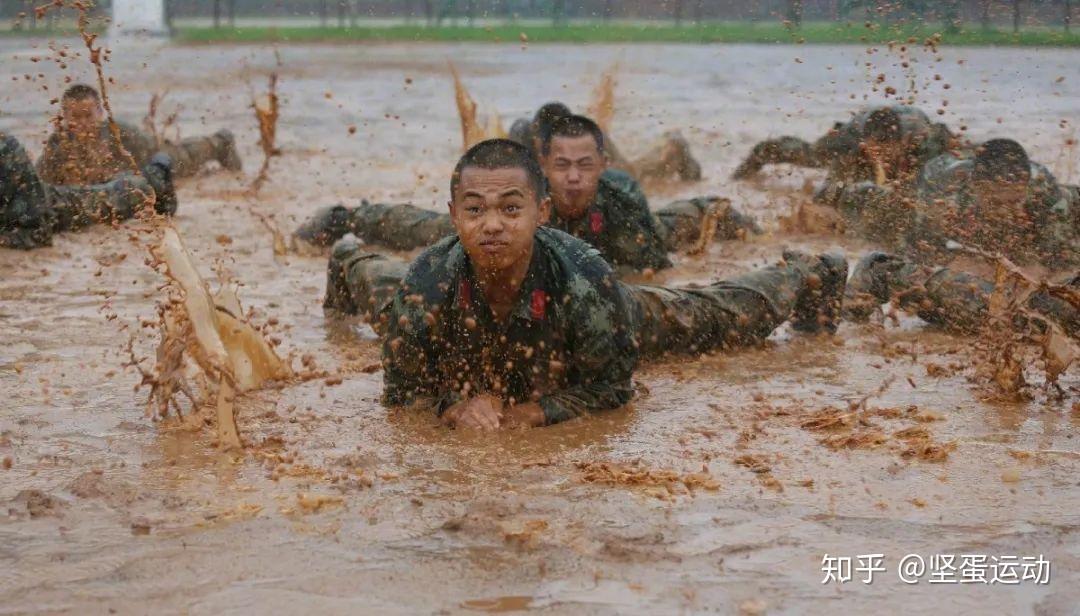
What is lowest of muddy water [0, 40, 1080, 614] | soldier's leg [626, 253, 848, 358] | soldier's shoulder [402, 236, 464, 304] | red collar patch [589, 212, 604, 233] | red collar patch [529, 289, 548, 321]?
muddy water [0, 40, 1080, 614]

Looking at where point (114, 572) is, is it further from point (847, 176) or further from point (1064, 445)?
point (847, 176)

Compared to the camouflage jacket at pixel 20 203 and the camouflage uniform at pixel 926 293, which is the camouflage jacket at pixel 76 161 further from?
the camouflage uniform at pixel 926 293

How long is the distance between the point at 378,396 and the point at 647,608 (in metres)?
2.31

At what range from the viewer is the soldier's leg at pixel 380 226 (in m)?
8.80

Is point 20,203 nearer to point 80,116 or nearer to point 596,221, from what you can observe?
point 80,116

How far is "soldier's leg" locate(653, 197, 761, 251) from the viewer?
9102mm

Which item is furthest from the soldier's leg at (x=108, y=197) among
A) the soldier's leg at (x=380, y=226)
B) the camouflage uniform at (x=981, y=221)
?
the camouflage uniform at (x=981, y=221)

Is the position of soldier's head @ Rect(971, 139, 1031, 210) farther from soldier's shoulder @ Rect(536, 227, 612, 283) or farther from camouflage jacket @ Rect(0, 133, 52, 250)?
camouflage jacket @ Rect(0, 133, 52, 250)

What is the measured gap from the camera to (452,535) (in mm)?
4109

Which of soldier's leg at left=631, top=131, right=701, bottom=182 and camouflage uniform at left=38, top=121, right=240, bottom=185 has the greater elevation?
camouflage uniform at left=38, top=121, right=240, bottom=185

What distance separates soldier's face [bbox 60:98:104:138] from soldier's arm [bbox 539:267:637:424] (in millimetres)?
5422

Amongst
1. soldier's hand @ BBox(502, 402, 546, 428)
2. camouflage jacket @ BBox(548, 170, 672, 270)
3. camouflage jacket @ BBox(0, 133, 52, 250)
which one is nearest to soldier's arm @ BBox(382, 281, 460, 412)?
soldier's hand @ BBox(502, 402, 546, 428)

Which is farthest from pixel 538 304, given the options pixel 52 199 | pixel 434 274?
pixel 52 199

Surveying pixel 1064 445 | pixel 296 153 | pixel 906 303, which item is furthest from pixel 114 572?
pixel 296 153
